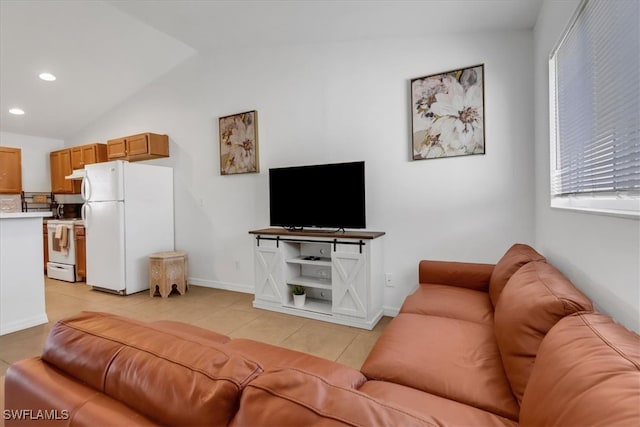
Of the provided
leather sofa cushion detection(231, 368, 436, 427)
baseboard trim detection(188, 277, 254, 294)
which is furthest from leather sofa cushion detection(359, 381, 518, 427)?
baseboard trim detection(188, 277, 254, 294)

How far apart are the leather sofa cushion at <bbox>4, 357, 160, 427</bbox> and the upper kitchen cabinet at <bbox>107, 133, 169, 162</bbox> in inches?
169

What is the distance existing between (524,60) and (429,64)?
791 mm

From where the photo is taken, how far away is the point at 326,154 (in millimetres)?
3506

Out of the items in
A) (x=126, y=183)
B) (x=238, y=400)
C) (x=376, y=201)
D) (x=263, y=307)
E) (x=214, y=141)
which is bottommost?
(x=263, y=307)

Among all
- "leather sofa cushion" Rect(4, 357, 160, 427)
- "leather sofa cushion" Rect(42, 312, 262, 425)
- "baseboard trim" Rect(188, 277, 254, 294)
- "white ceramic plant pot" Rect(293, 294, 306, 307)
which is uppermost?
"leather sofa cushion" Rect(42, 312, 262, 425)

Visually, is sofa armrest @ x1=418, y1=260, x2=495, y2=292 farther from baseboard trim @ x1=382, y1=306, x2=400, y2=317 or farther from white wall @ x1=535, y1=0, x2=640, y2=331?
baseboard trim @ x1=382, y1=306, x2=400, y2=317

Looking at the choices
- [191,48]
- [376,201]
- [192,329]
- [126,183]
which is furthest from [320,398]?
[191,48]

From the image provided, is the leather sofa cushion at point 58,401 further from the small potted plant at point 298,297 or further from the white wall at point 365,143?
the white wall at point 365,143

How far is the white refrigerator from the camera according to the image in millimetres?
4090

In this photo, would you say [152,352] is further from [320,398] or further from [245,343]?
[245,343]

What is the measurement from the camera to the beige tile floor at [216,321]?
8.32 ft

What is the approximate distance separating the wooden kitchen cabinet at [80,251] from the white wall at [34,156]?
2200mm

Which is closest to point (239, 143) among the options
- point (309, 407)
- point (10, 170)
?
point (309, 407)

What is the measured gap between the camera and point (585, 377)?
2.21ft
